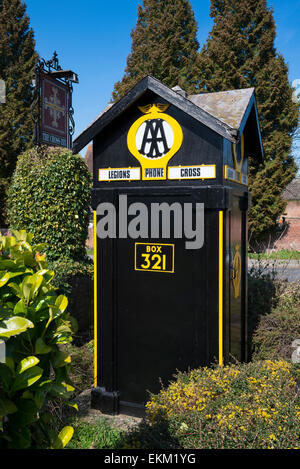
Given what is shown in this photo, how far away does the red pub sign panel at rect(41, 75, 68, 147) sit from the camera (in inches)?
263

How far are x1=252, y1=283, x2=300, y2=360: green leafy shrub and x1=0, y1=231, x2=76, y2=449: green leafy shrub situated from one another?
3.44 meters

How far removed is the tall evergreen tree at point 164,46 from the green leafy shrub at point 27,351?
2234cm

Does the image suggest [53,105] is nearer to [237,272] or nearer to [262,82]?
[237,272]

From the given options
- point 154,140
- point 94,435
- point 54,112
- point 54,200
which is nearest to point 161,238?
point 154,140

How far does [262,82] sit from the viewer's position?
64.4 feet

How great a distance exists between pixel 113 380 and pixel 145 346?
0.54 metres

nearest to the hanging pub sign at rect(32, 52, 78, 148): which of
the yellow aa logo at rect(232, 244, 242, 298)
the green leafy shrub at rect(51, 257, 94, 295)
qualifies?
the green leafy shrub at rect(51, 257, 94, 295)

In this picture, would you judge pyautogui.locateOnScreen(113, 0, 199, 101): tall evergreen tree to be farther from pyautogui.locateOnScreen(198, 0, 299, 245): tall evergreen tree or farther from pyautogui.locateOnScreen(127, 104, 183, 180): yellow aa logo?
pyautogui.locateOnScreen(127, 104, 183, 180): yellow aa logo

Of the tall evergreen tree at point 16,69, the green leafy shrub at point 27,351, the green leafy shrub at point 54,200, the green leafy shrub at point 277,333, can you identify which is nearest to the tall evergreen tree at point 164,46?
the tall evergreen tree at point 16,69

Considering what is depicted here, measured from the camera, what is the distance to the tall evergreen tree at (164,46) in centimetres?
2305

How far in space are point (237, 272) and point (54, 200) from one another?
3391 millimetres

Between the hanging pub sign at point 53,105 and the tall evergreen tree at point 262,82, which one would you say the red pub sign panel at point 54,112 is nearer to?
the hanging pub sign at point 53,105

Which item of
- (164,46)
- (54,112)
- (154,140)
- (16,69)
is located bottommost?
(154,140)
